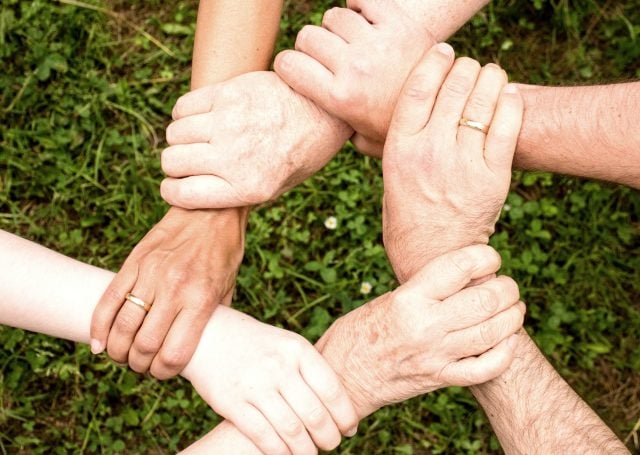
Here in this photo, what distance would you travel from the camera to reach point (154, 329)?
7.57ft

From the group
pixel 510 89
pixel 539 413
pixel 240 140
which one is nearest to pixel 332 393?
pixel 539 413

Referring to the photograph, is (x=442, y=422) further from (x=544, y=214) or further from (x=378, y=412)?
(x=544, y=214)

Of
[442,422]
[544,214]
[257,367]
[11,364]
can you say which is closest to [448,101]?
[257,367]

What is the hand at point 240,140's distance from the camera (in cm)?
252

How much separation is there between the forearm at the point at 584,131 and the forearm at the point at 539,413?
0.61 meters

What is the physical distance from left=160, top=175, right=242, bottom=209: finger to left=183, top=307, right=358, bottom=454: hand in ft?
1.51

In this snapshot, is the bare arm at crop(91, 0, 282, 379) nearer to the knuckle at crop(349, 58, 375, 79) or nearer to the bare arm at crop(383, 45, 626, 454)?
the knuckle at crop(349, 58, 375, 79)

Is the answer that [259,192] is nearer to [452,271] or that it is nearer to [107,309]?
[107,309]

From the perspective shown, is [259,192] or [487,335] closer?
[487,335]

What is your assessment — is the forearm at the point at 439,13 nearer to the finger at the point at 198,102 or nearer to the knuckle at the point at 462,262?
the finger at the point at 198,102

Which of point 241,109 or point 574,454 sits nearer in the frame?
point 574,454

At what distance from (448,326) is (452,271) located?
17cm

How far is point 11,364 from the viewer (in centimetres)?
332

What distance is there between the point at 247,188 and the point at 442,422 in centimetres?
154
